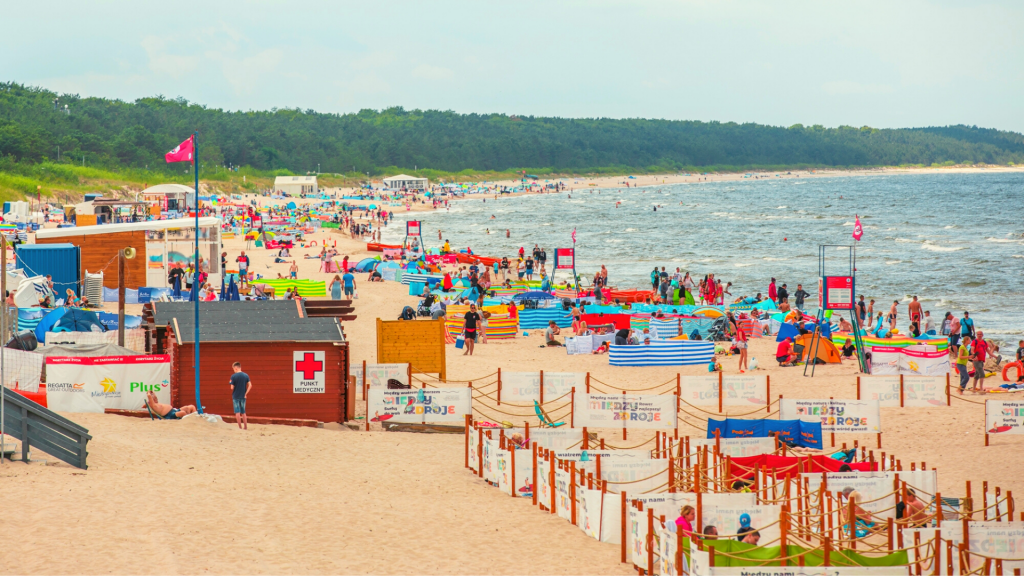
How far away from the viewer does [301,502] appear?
10.7 meters

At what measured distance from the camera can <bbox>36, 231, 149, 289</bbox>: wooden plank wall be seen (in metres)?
28.0

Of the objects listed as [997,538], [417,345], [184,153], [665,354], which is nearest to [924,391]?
[665,354]

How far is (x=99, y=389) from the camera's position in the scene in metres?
14.1

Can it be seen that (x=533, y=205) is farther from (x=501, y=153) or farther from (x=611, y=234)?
(x=501, y=153)

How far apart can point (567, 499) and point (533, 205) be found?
9770cm

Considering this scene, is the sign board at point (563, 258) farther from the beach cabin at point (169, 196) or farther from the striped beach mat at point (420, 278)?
the beach cabin at point (169, 196)

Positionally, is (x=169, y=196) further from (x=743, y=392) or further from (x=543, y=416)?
(x=743, y=392)

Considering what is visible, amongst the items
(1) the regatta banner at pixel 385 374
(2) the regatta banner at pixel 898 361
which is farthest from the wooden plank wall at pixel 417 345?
(2) the regatta banner at pixel 898 361

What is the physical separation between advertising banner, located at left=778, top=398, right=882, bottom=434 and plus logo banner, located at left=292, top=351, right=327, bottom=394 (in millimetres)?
7334

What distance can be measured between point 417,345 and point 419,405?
2620 millimetres

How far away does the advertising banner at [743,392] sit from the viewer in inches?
632

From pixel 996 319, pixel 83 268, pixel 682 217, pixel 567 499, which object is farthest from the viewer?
pixel 682 217

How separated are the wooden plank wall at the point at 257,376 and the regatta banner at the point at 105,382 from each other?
0.29 m

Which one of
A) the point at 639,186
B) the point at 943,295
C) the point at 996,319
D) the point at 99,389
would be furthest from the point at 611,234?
the point at 639,186
